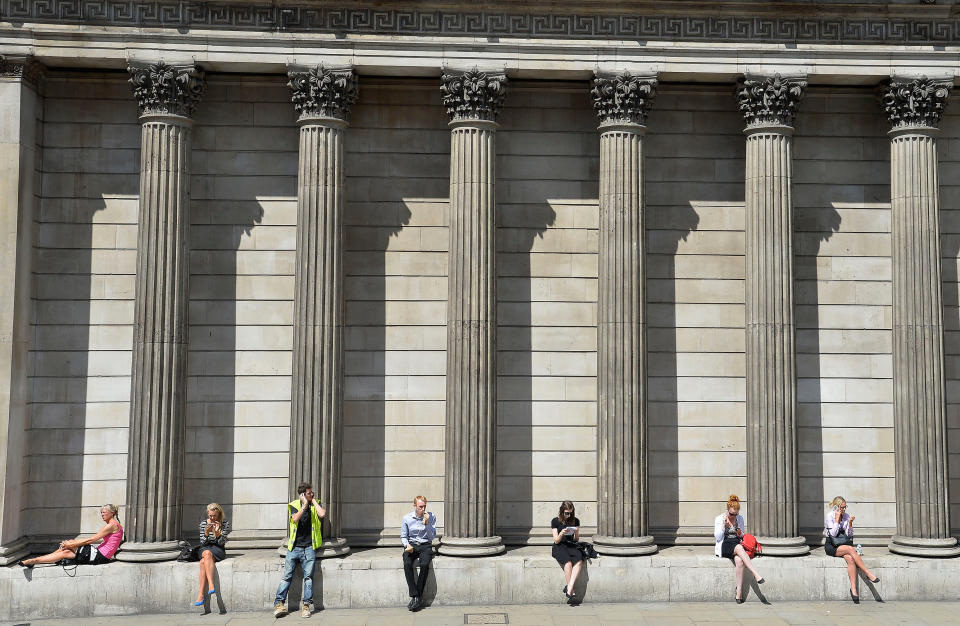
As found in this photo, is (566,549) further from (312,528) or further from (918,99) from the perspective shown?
(918,99)

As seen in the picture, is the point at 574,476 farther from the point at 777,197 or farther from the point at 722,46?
the point at 722,46

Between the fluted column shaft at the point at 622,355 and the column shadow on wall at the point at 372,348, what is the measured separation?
5038 mm

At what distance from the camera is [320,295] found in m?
20.6

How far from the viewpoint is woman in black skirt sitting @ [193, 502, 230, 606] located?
62.5 ft

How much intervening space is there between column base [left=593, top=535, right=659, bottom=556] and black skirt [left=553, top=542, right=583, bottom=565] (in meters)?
0.97

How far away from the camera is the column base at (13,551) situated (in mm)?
19453

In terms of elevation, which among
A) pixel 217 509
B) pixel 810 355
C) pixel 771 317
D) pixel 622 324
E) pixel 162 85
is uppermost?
pixel 162 85

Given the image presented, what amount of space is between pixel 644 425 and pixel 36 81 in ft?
53.8

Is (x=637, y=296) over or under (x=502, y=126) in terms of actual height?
under

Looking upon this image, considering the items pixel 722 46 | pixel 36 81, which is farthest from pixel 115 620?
pixel 722 46

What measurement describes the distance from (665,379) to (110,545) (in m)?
13.5

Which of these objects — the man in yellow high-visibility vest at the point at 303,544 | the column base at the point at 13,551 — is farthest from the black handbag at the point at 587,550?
the column base at the point at 13,551

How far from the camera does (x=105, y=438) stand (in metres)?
21.4

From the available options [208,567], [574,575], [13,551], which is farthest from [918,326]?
[13,551]
